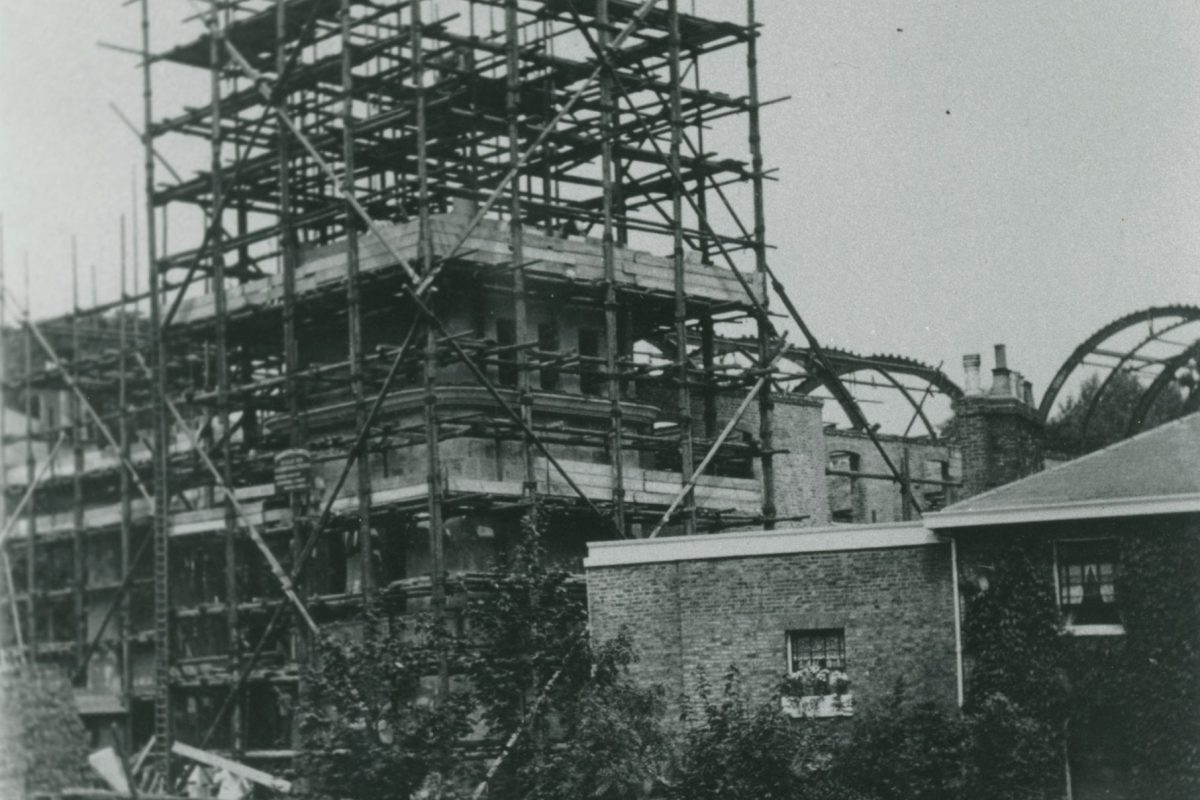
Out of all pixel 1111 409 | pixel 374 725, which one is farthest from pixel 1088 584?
pixel 1111 409

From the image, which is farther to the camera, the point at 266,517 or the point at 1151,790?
the point at 266,517

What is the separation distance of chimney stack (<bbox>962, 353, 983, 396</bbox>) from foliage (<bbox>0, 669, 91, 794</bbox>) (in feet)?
71.9

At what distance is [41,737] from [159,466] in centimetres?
2309

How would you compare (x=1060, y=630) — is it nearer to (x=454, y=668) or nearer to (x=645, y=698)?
(x=645, y=698)

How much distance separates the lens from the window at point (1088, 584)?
2545 centimetres

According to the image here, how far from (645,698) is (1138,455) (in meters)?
7.57

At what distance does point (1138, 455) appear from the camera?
86.9 ft

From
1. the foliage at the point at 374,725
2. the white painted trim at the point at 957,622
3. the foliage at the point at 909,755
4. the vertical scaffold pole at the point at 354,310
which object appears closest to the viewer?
the foliage at the point at 909,755

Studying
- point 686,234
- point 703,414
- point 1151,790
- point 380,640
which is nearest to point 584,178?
point 686,234

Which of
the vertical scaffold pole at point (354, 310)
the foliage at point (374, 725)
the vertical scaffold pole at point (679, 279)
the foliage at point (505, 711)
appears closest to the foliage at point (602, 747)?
the foliage at point (505, 711)

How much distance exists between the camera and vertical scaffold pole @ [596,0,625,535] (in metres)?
35.7

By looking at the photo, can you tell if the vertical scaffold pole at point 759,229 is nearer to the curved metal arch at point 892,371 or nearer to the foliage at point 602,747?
the curved metal arch at point 892,371

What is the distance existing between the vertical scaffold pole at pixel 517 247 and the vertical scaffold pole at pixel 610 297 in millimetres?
1530

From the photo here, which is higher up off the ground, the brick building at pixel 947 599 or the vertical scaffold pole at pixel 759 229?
the vertical scaffold pole at pixel 759 229
